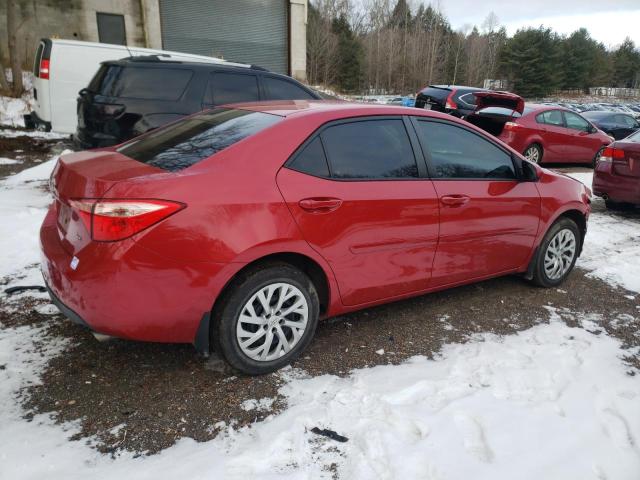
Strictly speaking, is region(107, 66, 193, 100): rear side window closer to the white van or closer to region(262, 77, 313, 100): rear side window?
region(262, 77, 313, 100): rear side window

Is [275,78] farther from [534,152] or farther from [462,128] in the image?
[534,152]

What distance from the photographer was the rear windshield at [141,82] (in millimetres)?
6156

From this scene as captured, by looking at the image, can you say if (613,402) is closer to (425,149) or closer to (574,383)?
(574,383)

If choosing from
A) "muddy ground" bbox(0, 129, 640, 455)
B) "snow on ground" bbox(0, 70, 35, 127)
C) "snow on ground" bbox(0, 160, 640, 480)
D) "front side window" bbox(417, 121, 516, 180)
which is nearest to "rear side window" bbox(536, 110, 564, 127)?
"muddy ground" bbox(0, 129, 640, 455)

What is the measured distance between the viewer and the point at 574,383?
2.95 metres

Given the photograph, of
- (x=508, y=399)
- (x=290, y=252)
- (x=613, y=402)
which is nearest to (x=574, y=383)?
(x=613, y=402)

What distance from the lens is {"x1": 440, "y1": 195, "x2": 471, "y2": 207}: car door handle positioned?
11.0 ft

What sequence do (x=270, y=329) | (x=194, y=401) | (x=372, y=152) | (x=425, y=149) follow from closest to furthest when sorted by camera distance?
(x=194, y=401) → (x=270, y=329) → (x=372, y=152) → (x=425, y=149)

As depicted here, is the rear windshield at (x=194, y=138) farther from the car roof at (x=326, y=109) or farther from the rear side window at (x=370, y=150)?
the rear side window at (x=370, y=150)

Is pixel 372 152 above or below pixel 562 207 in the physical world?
above

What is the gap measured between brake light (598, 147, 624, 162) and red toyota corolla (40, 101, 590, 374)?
4.34 meters

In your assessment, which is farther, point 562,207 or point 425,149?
point 562,207

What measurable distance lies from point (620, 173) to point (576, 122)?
5.38 m

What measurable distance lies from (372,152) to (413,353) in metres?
1.37
